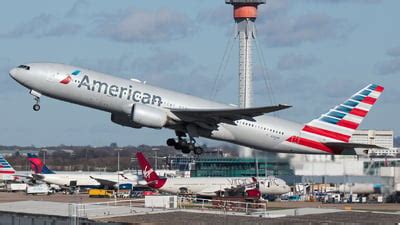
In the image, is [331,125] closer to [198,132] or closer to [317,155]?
[317,155]

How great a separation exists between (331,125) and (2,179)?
3316 inches

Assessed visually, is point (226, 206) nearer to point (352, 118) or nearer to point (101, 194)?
point (352, 118)

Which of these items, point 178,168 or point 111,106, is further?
point 178,168

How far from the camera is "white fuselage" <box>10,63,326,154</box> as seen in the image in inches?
2495

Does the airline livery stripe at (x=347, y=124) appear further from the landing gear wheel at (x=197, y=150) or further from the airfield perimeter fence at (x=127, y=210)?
the landing gear wheel at (x=197, y=150)

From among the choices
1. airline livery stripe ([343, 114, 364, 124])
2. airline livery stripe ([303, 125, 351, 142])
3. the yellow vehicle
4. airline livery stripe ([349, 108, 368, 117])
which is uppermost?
airline livery stripe ([349, 108, 368, 117])

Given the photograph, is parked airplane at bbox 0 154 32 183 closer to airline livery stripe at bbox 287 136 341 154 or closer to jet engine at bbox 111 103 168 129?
jet engine at bbox 111 103 168 129

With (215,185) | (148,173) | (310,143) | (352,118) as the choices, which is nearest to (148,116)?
(310,143)

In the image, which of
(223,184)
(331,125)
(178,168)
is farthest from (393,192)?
(178,168)

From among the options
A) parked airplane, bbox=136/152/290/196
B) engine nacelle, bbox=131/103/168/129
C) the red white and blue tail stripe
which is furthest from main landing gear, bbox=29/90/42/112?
parked airplane, bbox=136/152/290/196

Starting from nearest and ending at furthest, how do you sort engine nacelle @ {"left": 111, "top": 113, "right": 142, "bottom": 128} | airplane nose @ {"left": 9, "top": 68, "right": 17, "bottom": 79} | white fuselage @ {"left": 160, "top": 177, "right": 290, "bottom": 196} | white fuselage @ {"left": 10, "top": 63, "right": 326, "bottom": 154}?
white fuselage @ {"left": 10, "top": 63, "right": 326, "bottom": 154} < airplane nose @ {"left": 9, "top": 68, "right": 17, "bottom": 79} < engine nacelle @ {"left": 111, "top": 113, "right": 142, "bottom": 128} < white fuselage @ {"left": 160, "top": 177, "right": 290, "bottom": 196}

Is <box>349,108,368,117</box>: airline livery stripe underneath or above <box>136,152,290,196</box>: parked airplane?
above

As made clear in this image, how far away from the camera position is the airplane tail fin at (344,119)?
6838cm

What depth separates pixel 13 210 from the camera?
2704 inches
